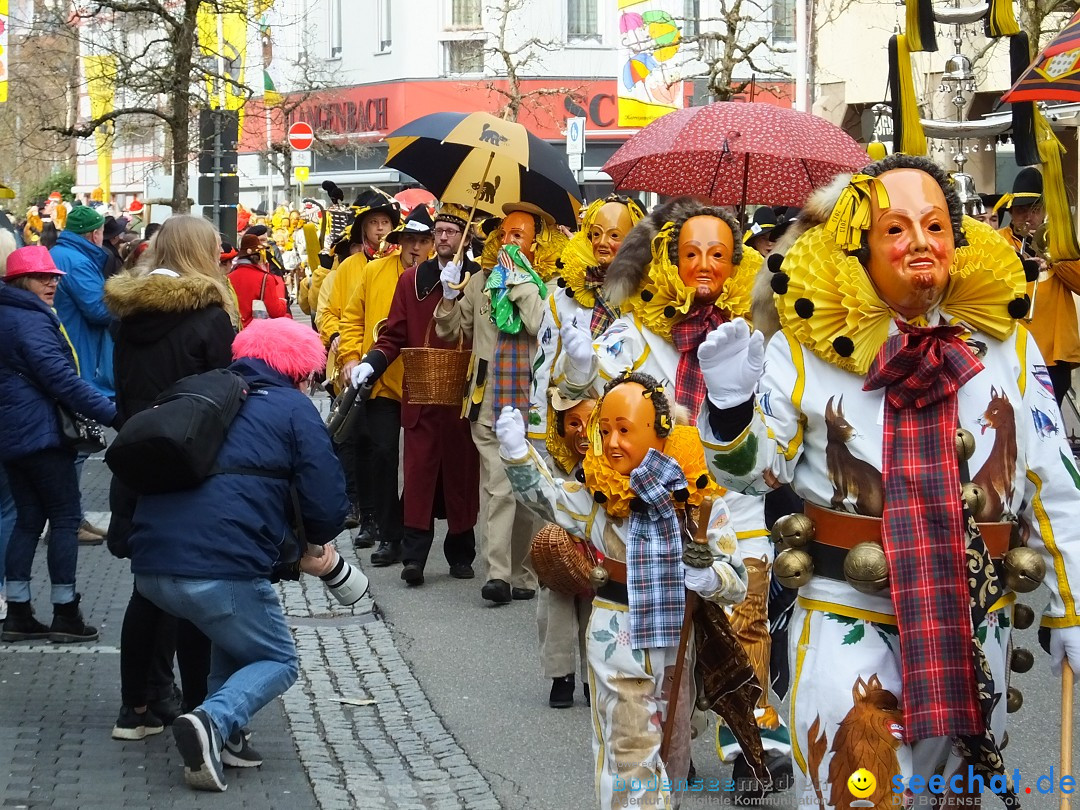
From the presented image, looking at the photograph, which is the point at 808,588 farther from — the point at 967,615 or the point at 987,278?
the point at 987,278

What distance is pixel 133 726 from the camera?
6109mm

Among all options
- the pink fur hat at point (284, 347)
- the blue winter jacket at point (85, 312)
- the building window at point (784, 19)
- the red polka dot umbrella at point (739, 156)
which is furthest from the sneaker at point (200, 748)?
the building window at point (784, 19)

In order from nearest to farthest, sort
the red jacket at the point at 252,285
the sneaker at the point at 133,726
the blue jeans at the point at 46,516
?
1. the sneaker at the point at 133,726
2. the blue jeans at the point at 46,516
3. the red jacket at the point at 252,285

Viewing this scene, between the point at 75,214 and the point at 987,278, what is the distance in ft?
29.3

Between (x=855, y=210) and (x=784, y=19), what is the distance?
1666 inches

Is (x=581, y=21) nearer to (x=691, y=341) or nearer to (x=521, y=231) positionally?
(x=521, y=231)

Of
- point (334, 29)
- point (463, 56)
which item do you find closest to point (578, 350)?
point (463, 56)

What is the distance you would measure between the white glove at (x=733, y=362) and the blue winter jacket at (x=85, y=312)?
755 centimetres

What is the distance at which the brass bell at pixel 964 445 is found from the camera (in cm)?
382

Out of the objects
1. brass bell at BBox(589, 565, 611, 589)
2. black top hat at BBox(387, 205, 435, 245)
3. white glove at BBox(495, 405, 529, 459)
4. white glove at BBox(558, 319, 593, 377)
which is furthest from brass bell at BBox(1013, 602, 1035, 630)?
black top hat at BBox(387, 205, 435, 245)

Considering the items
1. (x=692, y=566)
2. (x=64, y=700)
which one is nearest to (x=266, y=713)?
(x=64, y=700)

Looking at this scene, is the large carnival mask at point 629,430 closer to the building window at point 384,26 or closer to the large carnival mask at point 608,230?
the large carnival mask at point 608,230

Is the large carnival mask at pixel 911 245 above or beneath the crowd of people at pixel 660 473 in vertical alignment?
above

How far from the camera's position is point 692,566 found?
459 centimetres
